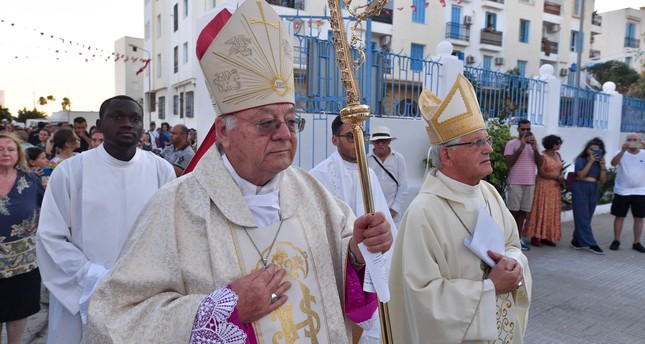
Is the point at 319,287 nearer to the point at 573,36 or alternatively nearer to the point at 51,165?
the point at 51,165

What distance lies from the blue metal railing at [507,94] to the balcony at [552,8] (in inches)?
1056

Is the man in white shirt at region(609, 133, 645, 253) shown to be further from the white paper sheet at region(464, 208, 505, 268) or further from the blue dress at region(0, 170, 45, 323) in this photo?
the blue dress at region(0, 170, 45, 323)

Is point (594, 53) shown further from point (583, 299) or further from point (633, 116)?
point (583, 299)

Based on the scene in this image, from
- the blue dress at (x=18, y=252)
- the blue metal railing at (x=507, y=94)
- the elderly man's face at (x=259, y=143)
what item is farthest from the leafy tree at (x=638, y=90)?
the elderly man's face at (x=259, y=143)

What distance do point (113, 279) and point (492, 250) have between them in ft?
6.24

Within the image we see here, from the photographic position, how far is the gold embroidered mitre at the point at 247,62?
1895 mm

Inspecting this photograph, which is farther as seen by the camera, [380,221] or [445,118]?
[445,118]

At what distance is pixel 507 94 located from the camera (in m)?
10.3

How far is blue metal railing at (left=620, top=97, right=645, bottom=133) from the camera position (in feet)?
49.4

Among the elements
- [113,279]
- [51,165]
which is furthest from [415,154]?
[113,279]

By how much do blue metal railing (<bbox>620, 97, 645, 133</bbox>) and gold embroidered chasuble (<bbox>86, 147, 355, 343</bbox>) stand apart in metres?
15.7

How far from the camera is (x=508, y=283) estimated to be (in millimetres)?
2588

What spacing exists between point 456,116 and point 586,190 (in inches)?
253

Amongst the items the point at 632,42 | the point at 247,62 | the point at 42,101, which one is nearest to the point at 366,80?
the point at 247,62
